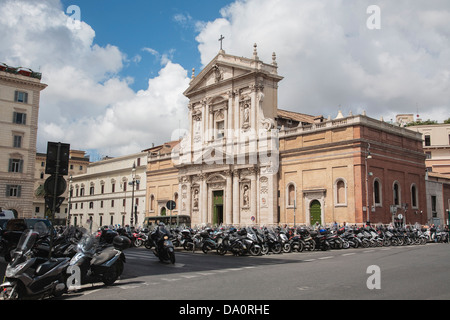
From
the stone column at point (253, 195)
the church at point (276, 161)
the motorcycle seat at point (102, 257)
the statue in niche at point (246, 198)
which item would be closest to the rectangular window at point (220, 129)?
the church at point (276, 161)

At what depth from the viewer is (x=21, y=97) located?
46.0 meters

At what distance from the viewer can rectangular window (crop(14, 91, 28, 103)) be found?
150 feet

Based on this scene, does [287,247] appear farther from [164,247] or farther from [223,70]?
[223,70]

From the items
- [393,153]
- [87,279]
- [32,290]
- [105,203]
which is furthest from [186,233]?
[105,203]

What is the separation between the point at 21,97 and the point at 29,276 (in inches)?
1722

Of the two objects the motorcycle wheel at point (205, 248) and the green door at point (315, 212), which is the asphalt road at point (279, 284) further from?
the green door at point (315, 212)

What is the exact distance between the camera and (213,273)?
39.5 ft

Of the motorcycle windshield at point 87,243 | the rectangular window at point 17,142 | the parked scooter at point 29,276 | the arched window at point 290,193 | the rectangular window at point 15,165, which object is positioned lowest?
the parked scooter at point 29,276

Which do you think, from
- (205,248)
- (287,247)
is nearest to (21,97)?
(205,248)

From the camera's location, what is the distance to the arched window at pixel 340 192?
33344 millimetres

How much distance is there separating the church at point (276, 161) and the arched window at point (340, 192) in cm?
8

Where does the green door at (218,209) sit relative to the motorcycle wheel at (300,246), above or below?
above

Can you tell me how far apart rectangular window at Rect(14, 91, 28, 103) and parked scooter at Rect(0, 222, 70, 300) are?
42.9m
